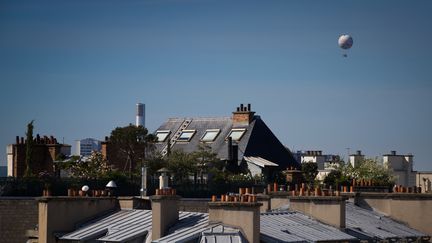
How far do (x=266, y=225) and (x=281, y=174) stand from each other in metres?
46.8

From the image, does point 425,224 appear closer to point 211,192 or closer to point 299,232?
point 299,232

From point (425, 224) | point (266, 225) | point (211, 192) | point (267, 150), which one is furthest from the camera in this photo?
point (267, 150)

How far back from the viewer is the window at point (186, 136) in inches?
3782

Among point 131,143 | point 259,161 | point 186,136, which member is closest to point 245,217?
point 131,143

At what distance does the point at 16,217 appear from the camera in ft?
188

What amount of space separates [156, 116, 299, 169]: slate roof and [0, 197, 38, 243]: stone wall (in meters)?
33.1

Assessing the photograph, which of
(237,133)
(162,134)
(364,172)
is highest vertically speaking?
(162,134)

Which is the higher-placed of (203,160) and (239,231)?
(203,160)

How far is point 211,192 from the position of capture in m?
69.6

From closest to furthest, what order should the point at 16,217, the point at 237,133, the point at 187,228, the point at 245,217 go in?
the point at 245,217 < the point at 187,228 < the point at 16,217 < the point at 237,133

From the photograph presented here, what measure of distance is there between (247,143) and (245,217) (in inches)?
2131

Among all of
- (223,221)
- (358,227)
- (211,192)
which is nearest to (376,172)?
(211,192)

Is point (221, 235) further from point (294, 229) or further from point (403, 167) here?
point (403, 167)

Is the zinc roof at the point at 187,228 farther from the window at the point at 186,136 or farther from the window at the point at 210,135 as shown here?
the window at the point at 186,136
